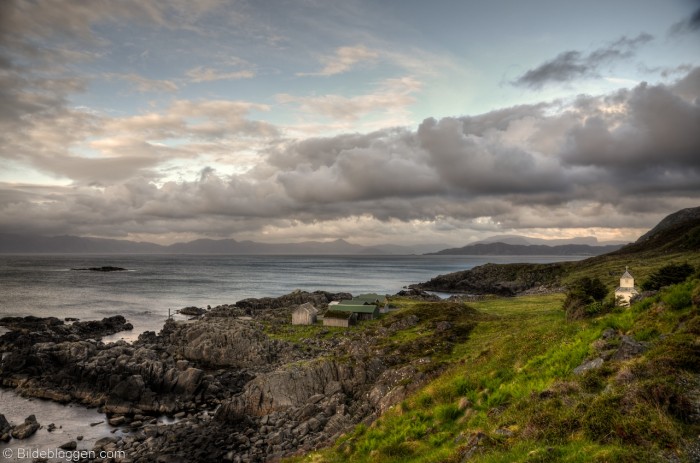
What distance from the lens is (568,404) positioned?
13.7 metres

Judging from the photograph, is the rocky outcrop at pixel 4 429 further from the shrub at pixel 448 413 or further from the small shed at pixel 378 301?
the small shed at pixel 378 301

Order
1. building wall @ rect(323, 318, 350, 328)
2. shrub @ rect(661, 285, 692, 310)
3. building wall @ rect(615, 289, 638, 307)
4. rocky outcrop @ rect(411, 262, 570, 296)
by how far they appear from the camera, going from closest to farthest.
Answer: shrub @ rect(661, 285, 692, 310), building wall @ rect(615, 289, 638, 307), building wall @ rect(323, 318, 350, 328), rocky outcrop @ rect(411, 262, 570, 296)

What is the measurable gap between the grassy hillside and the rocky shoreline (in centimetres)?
736

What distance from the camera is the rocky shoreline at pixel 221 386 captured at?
30.5 meters

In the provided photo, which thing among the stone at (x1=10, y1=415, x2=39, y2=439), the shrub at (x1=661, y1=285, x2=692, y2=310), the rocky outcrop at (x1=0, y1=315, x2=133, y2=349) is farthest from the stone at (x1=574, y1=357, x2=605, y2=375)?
the rocky outcrop at (x1=0, y1=315, x2=133, y2=349)

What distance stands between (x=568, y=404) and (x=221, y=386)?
3900 cm

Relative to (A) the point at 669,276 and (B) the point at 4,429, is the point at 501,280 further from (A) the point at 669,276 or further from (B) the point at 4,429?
(B) the point at 4,429

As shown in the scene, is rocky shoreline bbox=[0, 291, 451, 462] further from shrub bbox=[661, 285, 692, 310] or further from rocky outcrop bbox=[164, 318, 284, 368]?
shrub bbox=[661, 285, 692, 310]

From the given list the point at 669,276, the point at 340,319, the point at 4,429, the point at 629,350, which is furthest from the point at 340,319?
the point at 629,350

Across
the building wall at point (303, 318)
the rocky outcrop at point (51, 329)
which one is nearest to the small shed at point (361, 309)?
the building wall at point (303, 318)

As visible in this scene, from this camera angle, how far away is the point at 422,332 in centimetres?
5106

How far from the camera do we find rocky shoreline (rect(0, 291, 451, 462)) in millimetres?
30469

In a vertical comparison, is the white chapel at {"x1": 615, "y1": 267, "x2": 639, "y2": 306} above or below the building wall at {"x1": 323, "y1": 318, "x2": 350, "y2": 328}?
above

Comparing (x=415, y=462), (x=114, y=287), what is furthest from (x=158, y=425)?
(x=114, y=287)
